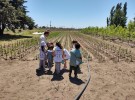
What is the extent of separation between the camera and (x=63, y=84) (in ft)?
36.2

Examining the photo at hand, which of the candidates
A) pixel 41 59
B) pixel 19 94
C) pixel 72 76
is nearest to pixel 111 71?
→ pixel 72 76

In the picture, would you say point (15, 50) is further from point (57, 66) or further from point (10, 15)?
point (10, 15)

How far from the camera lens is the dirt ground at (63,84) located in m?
9.45

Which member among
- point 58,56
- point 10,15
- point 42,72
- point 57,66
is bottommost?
point 42,72

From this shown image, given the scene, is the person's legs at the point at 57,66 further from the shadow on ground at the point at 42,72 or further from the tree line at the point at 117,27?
the tree line at the point at 117,27

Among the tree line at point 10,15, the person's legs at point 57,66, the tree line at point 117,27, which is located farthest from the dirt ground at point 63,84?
the tree line at point 117,27

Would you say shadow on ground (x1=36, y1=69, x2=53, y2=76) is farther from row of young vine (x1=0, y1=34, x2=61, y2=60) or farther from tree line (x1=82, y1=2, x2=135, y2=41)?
tree line (x1=82, y1=2, x2=135, y2=41)

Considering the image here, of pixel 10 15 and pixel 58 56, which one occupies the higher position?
pixel 10 15

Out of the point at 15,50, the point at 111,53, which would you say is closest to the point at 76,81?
the point at 111,53

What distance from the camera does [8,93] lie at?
9602 mm

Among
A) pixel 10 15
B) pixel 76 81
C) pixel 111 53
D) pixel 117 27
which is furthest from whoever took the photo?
pixel 117 27

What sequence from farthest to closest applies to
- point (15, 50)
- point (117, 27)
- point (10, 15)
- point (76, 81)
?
point (117, 27) < point (10, 15) < point (15, 50) < point (76, 81)

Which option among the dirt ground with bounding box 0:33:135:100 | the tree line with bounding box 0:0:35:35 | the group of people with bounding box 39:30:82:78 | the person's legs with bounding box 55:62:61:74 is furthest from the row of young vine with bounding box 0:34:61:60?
the tree line with bounding box 0:0:35:35

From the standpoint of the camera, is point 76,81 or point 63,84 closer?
point 63,84
